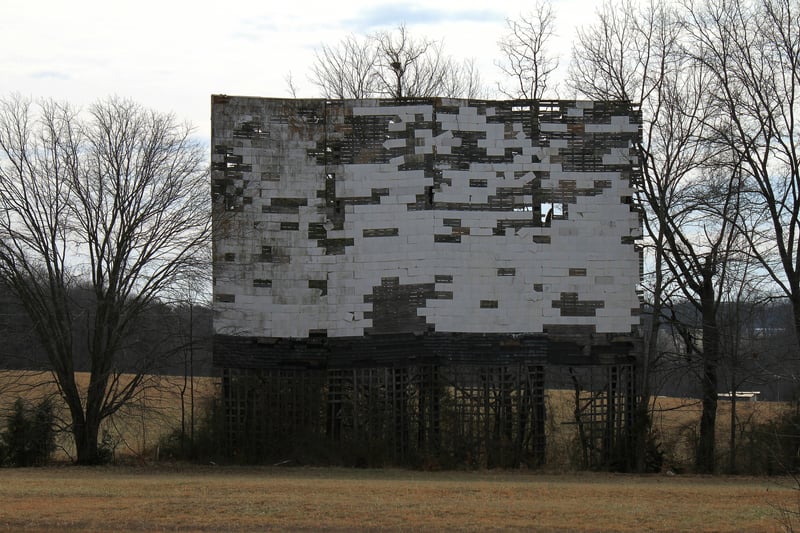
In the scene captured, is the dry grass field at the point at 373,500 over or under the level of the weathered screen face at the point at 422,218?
under

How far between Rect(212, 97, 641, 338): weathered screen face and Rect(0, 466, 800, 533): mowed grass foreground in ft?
15.1

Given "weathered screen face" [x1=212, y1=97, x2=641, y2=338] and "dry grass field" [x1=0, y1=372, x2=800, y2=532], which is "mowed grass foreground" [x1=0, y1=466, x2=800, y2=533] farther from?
"weathered screen face" [x1=212, y1=97, x2=641, y2=338]

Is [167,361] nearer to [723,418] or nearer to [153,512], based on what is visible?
[153,512]

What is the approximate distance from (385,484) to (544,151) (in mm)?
9983

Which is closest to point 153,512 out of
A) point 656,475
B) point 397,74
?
point 656,475

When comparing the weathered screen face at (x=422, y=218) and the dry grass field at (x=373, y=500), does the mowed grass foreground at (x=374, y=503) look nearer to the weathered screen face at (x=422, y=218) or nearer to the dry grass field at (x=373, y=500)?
the dry grass field at (x=373, y=500)

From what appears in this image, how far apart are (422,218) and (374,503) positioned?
411 inches

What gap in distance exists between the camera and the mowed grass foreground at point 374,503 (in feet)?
49.7

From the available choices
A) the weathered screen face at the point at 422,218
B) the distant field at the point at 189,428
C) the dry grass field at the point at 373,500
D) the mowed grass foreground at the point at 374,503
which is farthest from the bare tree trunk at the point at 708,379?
the mowed grass foreground at the point at 374,503

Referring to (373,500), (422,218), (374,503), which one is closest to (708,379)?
(422,218)

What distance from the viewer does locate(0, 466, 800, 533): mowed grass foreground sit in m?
15.2

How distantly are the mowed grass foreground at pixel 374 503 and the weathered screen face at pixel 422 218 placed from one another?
4.62 m

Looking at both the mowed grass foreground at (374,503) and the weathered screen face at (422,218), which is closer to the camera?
the mowed grass foreground at (374,503)

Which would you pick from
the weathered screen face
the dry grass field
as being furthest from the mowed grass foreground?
the weathered screen face
